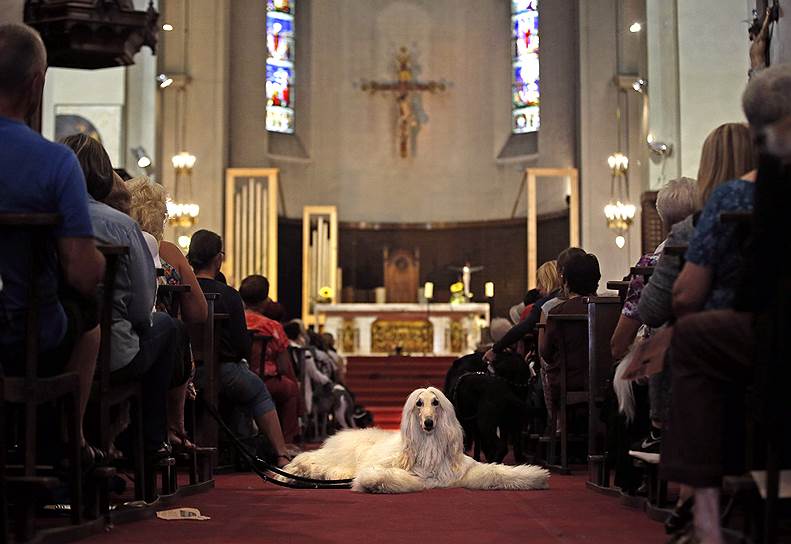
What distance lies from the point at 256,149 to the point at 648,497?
17178 mm

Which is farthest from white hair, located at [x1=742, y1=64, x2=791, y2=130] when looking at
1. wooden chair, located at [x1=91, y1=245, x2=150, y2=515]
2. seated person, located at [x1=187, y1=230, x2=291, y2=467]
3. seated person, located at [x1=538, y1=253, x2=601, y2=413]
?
seated person, located at [x1=187, y1=230, x2=291, y2=467]

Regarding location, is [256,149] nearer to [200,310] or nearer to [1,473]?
[200,310]

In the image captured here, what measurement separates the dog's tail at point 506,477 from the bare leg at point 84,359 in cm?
243

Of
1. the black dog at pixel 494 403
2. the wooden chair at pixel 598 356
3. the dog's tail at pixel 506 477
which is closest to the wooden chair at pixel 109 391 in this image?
the dog's tail at pixel 506 477

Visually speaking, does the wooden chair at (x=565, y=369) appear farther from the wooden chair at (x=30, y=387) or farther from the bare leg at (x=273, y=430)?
the wooden chair at (x=30, y=387)

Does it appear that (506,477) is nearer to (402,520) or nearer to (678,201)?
(402,520)

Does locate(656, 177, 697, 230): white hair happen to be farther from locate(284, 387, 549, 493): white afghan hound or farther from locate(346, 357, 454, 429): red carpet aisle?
locate(346, 357, 454, 429): red carpet aisle

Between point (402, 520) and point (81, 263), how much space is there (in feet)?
4.86

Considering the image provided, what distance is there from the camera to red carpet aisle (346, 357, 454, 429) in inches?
622

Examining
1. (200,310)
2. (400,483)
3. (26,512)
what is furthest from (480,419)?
(26,512)

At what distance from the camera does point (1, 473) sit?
9.19ft

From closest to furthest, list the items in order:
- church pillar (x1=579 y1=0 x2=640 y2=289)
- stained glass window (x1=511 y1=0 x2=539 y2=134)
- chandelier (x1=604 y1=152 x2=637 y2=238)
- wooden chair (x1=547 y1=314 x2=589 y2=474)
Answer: wooden chair (x1=547 y1=314 x2=589 y2=474) → chandelier (x1=604 y1=152 x2=637 y2=238) → church pillar (x1=579 y1=0 x2=640 y2=289) → stained glass window (x1=511 y1=0 x2=539 y2=134)

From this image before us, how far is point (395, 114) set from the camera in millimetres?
21641

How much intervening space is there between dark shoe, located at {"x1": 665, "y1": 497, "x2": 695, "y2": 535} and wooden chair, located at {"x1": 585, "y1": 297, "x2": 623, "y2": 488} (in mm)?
2166
